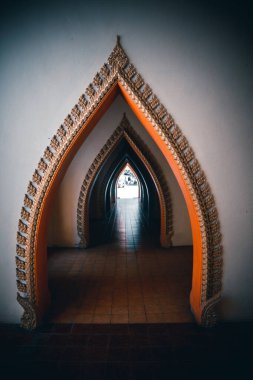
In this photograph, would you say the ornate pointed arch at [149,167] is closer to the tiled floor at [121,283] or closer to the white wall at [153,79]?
the tiled floor at [121,283]

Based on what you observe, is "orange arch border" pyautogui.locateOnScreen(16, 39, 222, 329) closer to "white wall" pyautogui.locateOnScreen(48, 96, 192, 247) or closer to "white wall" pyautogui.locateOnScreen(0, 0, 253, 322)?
"white wall" pyautogui.locateOnScreen(0, 0, 253, 322)

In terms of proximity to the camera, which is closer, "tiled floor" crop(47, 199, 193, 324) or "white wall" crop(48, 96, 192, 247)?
"tiled floor" crop(47, 199, 193, 324)

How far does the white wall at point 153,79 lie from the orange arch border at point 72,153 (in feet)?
0.28

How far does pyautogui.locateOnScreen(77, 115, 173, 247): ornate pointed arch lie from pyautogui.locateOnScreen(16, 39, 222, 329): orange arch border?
2.69 metres

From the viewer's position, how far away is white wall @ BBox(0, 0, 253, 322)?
99.0 inches

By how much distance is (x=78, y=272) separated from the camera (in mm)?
4406

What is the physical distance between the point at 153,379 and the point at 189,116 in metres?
2.39

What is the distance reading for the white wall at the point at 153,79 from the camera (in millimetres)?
2514

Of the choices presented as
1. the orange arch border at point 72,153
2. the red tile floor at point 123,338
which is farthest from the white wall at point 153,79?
the red tile floor at point 123,338

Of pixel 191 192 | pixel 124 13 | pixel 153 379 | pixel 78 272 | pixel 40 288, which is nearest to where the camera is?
pixel 153 379

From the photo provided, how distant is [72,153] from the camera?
2.89 m

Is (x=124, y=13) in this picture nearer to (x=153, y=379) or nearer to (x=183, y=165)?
(x=183, y=165)

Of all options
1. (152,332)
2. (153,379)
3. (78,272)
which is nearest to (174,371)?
(153,379)

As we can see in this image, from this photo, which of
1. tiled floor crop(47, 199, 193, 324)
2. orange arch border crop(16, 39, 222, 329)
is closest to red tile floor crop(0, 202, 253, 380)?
tiled floor crop(47, 199, 193, 324)
